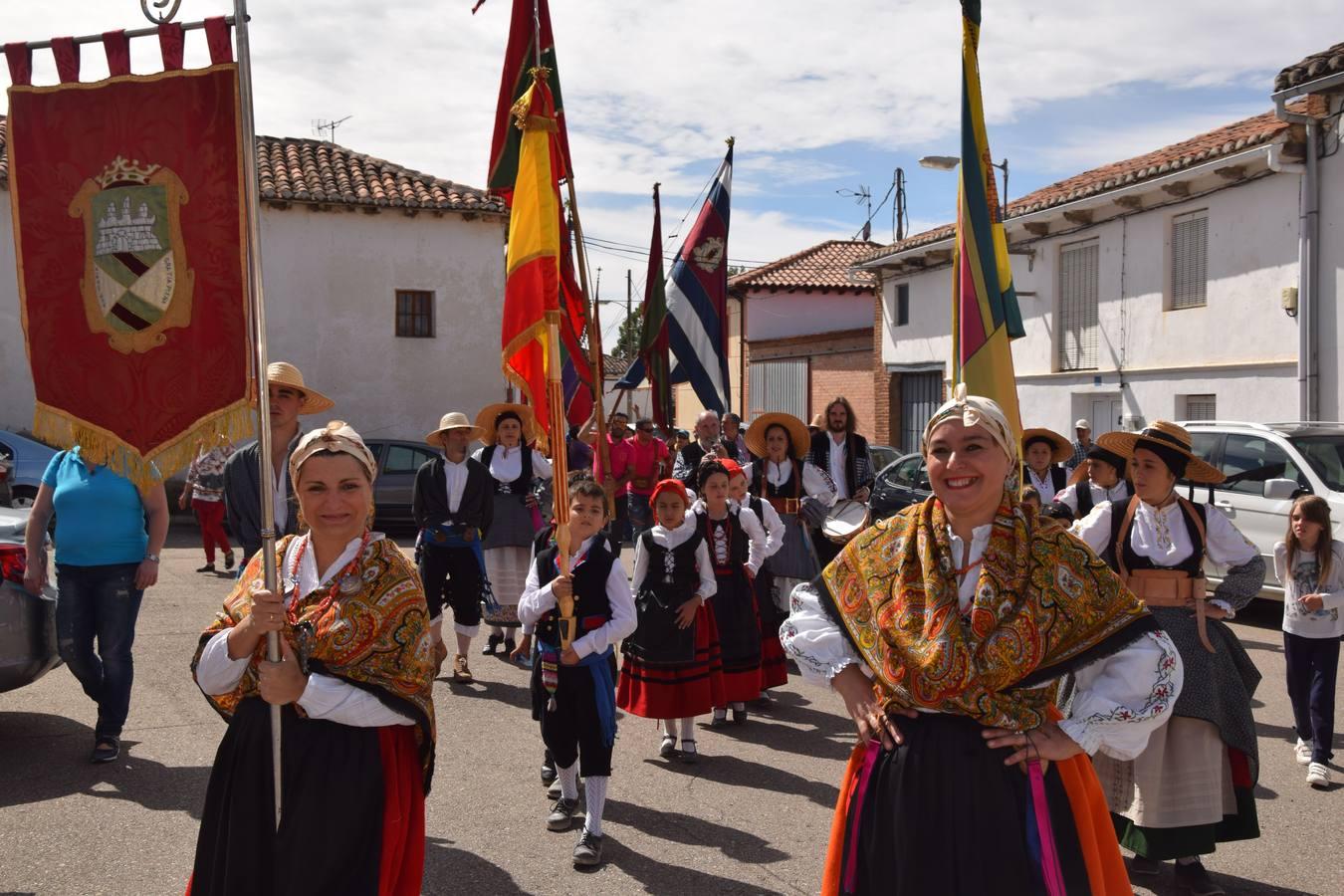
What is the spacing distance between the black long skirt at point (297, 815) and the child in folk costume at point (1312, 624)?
4.88 metres

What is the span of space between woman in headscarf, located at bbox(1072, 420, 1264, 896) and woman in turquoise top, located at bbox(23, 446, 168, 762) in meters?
4.50

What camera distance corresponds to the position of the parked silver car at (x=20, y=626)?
597cm

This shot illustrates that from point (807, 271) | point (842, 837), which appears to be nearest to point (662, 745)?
point (842, 837)

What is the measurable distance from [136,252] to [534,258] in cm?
191

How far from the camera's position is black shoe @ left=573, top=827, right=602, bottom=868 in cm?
477

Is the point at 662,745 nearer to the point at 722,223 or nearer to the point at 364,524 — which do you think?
the point at 364,524

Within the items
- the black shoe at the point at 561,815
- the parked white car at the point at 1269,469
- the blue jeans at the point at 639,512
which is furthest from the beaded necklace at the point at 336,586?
the blue jeans at the point at 639,512

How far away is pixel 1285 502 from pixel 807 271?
24245 mm

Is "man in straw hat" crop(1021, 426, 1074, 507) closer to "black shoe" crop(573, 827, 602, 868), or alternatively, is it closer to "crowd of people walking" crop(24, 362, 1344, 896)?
"crowd of people walking" crop(24, 362, 1344, 896)

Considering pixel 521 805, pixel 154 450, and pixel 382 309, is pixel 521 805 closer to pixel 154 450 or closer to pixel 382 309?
pixel 154 450

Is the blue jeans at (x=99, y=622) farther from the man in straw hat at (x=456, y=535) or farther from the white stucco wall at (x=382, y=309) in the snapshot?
the white stucco wall at (x=382, y=309)

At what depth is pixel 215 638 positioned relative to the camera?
318 centimetres

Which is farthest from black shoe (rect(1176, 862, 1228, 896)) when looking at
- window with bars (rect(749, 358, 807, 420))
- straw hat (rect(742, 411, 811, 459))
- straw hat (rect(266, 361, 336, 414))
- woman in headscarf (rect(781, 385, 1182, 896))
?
window with bars (rect(749, 358, 807, 420))

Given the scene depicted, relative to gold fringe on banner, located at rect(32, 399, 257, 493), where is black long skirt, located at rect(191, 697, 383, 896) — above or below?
below
